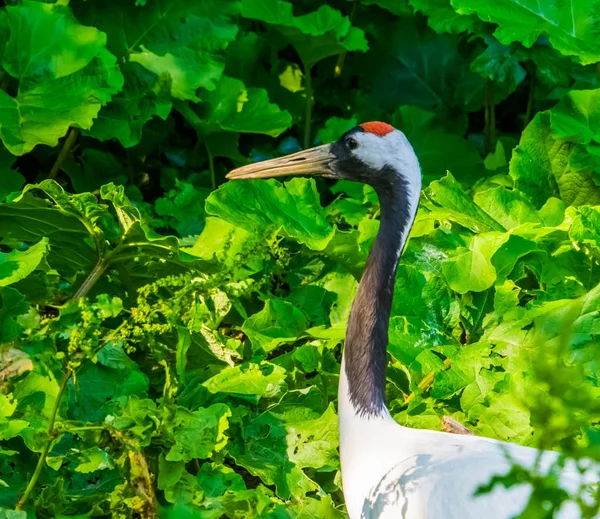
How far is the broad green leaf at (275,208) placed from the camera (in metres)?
3.07

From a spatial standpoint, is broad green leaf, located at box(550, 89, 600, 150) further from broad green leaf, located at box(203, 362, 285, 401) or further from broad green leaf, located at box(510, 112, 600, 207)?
broad green leaf, located at box(203, 362, 285, 401)

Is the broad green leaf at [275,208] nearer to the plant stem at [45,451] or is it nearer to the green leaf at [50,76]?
the green leaf at [50,76]

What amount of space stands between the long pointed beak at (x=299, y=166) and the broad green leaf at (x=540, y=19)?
0.90 m

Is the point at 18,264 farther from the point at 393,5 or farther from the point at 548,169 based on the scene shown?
the point at 393,5

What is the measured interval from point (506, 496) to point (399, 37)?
9.81ft

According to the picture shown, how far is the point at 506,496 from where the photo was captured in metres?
2.32

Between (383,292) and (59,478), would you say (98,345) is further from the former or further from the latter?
(383,292)

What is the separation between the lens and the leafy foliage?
270 centimetres

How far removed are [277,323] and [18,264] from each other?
0.75 m

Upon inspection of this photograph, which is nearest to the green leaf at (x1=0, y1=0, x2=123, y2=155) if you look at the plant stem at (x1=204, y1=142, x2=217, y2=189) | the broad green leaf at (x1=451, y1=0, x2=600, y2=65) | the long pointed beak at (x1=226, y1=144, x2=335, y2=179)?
the plant stem at (x1=204, y1=142, x2=217, y2=189)

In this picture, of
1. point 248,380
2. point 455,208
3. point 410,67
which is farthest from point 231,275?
point 410,67

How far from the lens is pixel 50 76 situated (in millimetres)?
3545

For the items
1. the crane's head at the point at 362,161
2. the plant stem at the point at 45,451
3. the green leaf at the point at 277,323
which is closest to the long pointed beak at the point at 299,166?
the crane's head at the point at 362,161

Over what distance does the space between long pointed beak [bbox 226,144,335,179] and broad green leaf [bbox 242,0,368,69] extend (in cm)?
113
